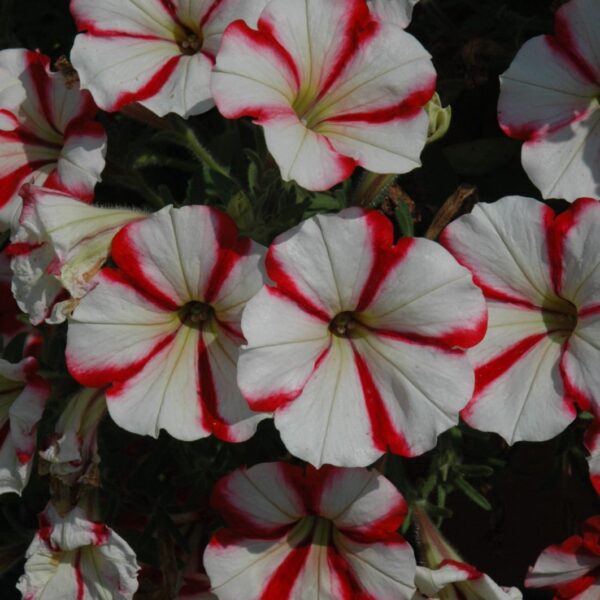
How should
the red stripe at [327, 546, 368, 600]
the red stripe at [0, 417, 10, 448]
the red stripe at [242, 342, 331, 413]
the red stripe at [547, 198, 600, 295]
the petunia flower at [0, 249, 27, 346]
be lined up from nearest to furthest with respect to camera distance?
the red stripe at [242, 342, 331, 413] < the red stripe at [547, 198, 600, 295] < the red stripe at [327, 546, 368, 600] < the red stripe at [0, 417, 10, 448] < the petunia flower at [0, 249, 27, 346]

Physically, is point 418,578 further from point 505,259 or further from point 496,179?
point 496,179

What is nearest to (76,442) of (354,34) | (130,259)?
(130,259)

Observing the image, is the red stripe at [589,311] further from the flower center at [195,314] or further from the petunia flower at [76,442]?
the petunia flower at [76,442]

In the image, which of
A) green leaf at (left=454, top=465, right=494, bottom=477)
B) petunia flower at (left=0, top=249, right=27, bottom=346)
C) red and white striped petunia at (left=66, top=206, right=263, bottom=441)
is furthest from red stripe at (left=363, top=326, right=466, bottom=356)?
petunia flower at (left=0, top=249, right=27, bottom=346)

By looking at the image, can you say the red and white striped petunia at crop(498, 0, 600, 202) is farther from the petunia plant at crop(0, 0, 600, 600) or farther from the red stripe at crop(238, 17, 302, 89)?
the red stripe at crop(238, 17, 302, 89)

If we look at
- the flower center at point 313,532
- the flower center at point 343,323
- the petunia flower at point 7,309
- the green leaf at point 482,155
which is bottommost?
the petunia flower at point 7,309

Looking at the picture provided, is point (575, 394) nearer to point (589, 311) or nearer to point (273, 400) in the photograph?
point (589, 311)

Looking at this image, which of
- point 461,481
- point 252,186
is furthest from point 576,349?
point 252,186

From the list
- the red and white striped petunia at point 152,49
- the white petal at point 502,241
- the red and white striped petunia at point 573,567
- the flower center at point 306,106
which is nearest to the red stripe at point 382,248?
the white petal at point 502,241
